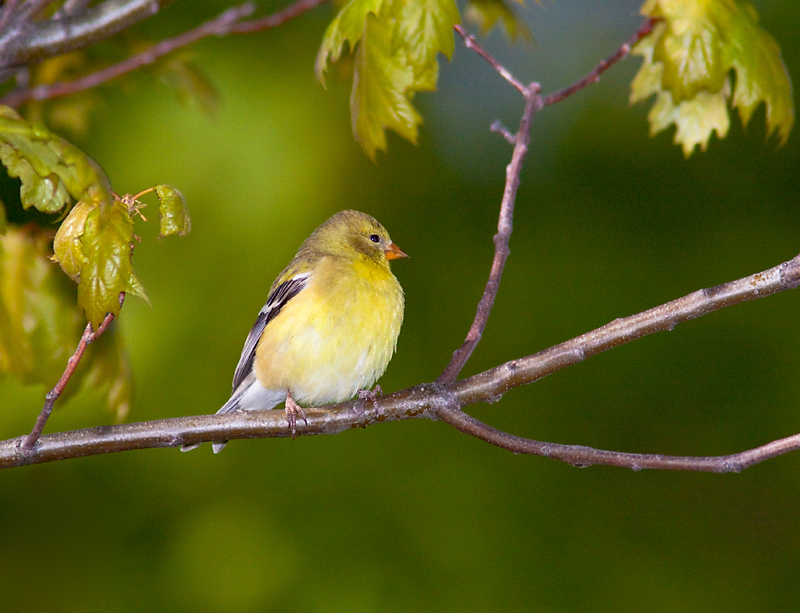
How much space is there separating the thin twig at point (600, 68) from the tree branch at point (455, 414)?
69 centimetres

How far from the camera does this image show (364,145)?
188 cm

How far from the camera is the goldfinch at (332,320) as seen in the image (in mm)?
2469

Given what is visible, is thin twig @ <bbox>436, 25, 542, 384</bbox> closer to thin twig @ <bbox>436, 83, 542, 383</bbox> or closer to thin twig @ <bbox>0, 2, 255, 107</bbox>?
thin twig @ <bbox>436, 83, 542, 383</bbox>

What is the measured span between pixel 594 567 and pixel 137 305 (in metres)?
3.08

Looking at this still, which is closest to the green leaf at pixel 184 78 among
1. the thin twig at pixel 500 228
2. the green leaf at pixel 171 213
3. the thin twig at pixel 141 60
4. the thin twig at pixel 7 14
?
the thin twig at pixel 141 60

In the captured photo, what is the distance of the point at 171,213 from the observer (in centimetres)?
153

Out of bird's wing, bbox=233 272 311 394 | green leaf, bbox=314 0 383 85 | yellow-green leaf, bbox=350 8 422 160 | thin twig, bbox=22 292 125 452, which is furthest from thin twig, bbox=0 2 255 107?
thin twig, bbox=22 292 125 452

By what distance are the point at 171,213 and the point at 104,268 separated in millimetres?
176

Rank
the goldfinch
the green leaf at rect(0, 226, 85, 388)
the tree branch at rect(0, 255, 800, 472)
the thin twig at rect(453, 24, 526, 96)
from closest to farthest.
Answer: the tree branch at rect(0, 255, 800, 472)
the thin twig at rect(453, 24, 526, 96)
the green leaf at rect(0, 226, 85, 388)
the goldfinch

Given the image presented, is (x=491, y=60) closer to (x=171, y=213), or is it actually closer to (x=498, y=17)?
(x=498, y=17)

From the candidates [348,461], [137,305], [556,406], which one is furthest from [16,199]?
[556,406]

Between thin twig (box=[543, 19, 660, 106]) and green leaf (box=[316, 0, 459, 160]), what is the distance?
1.53 feet

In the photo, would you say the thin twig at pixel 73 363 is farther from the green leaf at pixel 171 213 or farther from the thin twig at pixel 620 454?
the thin twig at pixel 620 454

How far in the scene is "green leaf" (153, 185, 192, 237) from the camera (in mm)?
1512
